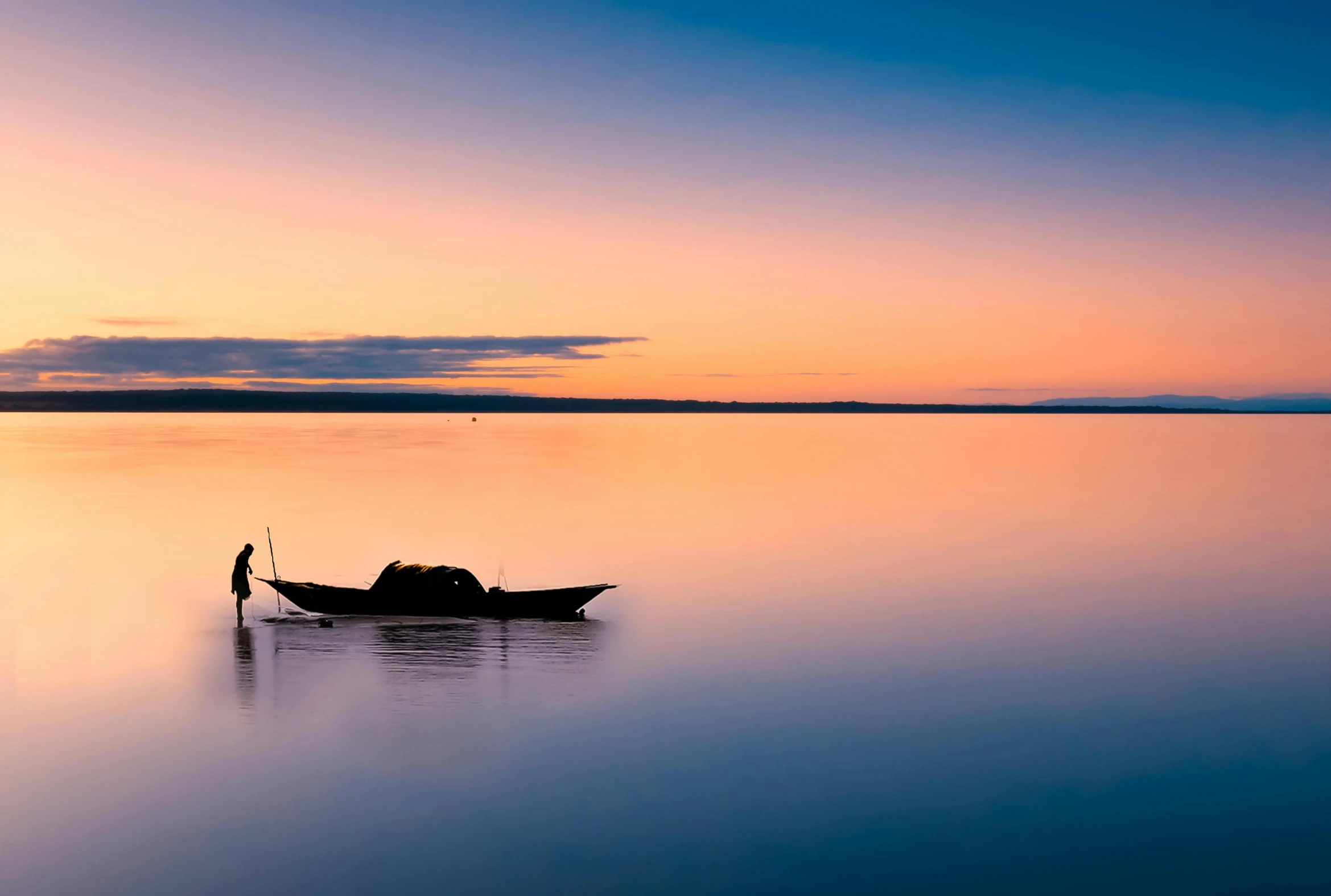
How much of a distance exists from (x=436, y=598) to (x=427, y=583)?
565 mm

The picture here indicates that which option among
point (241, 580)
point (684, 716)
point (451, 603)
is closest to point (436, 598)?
point (451, 603)

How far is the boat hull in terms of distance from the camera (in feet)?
94.8

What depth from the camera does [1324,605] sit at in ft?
106

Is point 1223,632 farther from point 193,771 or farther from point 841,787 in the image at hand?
point 193,771

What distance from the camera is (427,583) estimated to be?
29250mm

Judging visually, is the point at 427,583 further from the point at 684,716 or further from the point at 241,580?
the point at 684,716

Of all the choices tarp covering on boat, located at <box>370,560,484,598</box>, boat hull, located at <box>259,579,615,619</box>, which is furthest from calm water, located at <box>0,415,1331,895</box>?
tarp covering on boat, located at <box>370,560,484,598</box>

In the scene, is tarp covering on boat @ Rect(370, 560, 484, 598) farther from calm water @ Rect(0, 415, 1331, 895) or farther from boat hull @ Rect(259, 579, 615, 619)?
calm water @ Rect(0, 415, 1331, 895)

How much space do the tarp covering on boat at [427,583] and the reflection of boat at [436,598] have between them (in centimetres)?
2

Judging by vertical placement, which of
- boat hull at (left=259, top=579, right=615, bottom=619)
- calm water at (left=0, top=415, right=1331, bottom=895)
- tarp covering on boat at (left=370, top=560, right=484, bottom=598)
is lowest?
calm water at (left=0, top=415, right=1331, bottom=895)

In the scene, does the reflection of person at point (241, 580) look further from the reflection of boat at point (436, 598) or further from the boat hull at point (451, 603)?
the boat hull at point (451, 603)

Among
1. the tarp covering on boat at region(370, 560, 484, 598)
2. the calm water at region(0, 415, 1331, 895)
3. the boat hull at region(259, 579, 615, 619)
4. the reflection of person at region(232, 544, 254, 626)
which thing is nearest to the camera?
the calm water at region(0, 415, 1331, 895)

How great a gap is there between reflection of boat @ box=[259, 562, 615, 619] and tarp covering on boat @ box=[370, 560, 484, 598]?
0.06 ft

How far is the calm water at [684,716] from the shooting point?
1384cm
